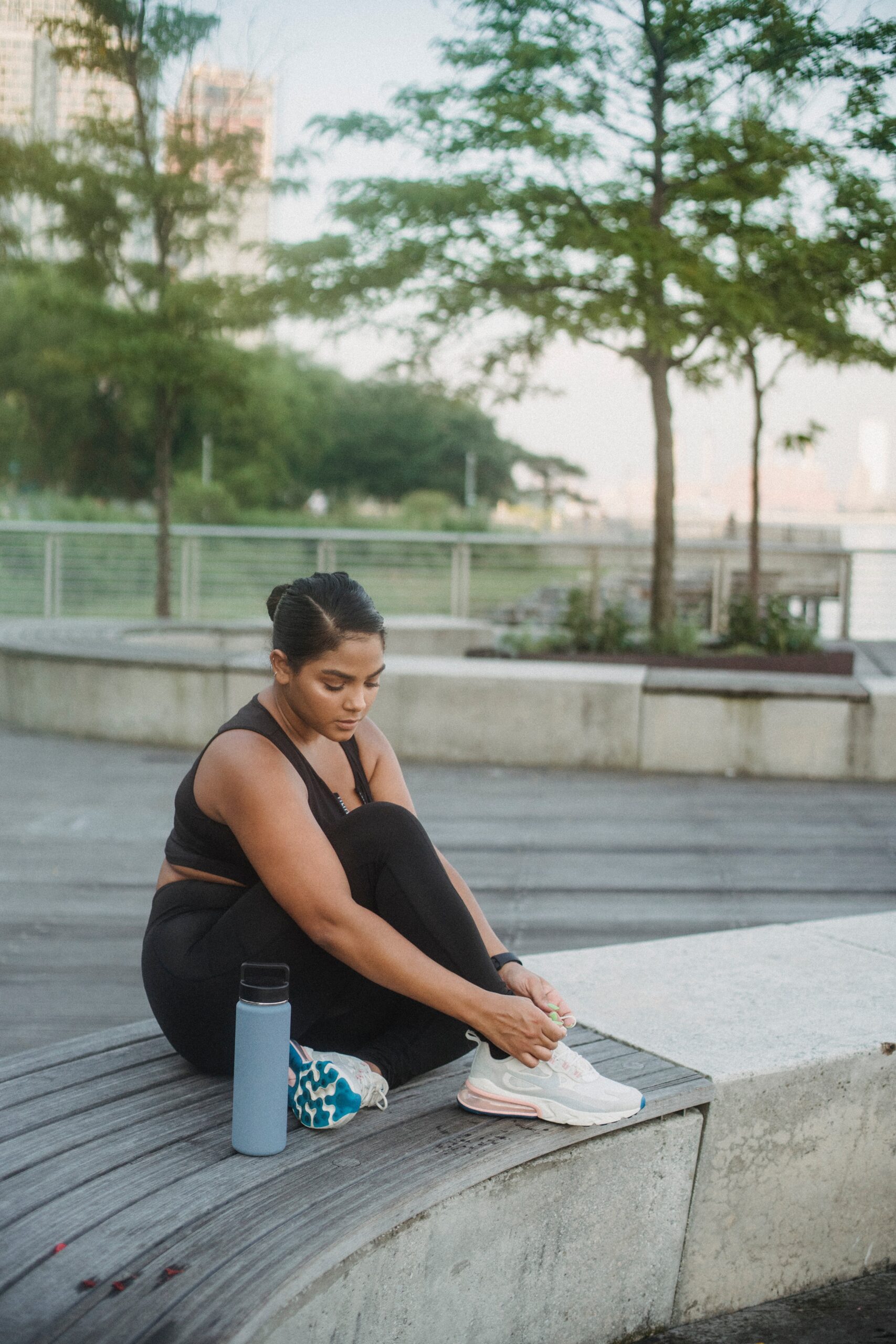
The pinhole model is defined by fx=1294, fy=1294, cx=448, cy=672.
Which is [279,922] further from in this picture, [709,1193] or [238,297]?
[238,297]

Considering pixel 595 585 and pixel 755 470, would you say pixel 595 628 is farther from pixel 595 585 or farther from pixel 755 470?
pixel 755 470

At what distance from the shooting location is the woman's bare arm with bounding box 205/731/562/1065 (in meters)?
2.24

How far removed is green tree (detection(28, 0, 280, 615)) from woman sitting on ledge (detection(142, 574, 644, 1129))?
8.68 m

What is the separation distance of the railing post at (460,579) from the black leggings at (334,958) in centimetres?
1174

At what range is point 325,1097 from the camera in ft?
7.12

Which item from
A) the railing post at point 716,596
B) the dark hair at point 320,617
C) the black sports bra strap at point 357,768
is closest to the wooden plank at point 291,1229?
the black sports bra strap at point 357,768

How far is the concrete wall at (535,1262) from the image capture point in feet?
6.10

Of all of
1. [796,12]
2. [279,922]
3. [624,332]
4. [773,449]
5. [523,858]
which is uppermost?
[796,12]

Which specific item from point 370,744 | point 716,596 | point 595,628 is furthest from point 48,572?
point 370,744

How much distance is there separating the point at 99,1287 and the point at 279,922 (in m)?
0.71

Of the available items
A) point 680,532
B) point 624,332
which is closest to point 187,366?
point 624,332

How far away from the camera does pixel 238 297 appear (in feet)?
34.4

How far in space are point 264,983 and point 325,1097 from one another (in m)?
0.25

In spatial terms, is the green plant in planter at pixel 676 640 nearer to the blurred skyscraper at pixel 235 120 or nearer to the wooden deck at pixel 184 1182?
the blurred skyscraper at pixel 235 120
